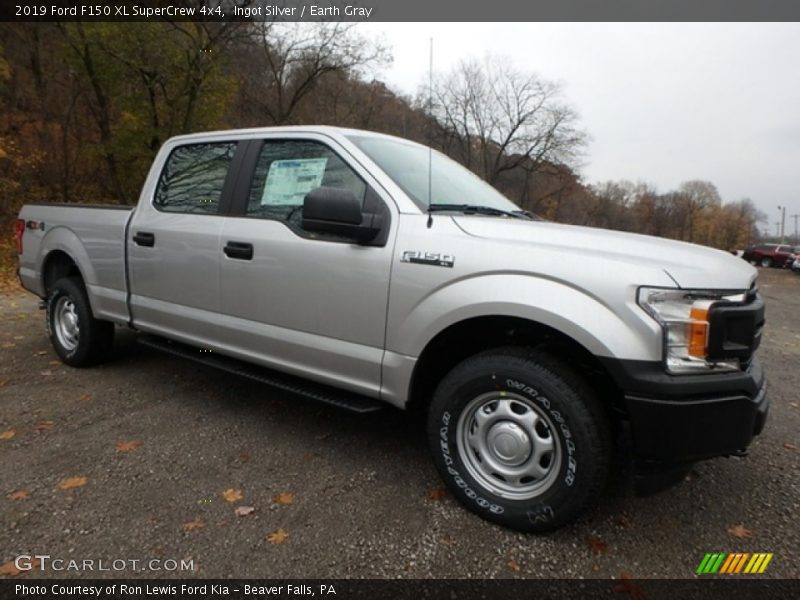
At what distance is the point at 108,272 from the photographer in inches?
160

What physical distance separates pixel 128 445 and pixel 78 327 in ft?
5.94

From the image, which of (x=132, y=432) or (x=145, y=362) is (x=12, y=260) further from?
(x=132, y=432)

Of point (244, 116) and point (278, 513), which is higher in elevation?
point (244, 116)

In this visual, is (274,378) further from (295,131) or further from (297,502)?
(295,131)

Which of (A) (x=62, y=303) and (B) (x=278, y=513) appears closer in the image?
(B) (x=278, y=513)

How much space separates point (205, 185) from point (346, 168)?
4.32 feet

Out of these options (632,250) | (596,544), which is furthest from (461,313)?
(596,544)

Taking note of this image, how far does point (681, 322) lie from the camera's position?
201 cm

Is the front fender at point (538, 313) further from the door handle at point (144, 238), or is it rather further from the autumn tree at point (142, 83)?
the autumn tree at point (142, 83)

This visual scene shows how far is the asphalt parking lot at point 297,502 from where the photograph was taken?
2.19 metres

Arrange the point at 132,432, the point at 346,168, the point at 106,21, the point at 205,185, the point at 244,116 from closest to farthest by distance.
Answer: the point at 346,168 → the point at 132,432 → the point at 205,185 → the point at 106,21 → the point at 244,116

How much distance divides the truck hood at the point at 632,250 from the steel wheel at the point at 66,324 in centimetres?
384
